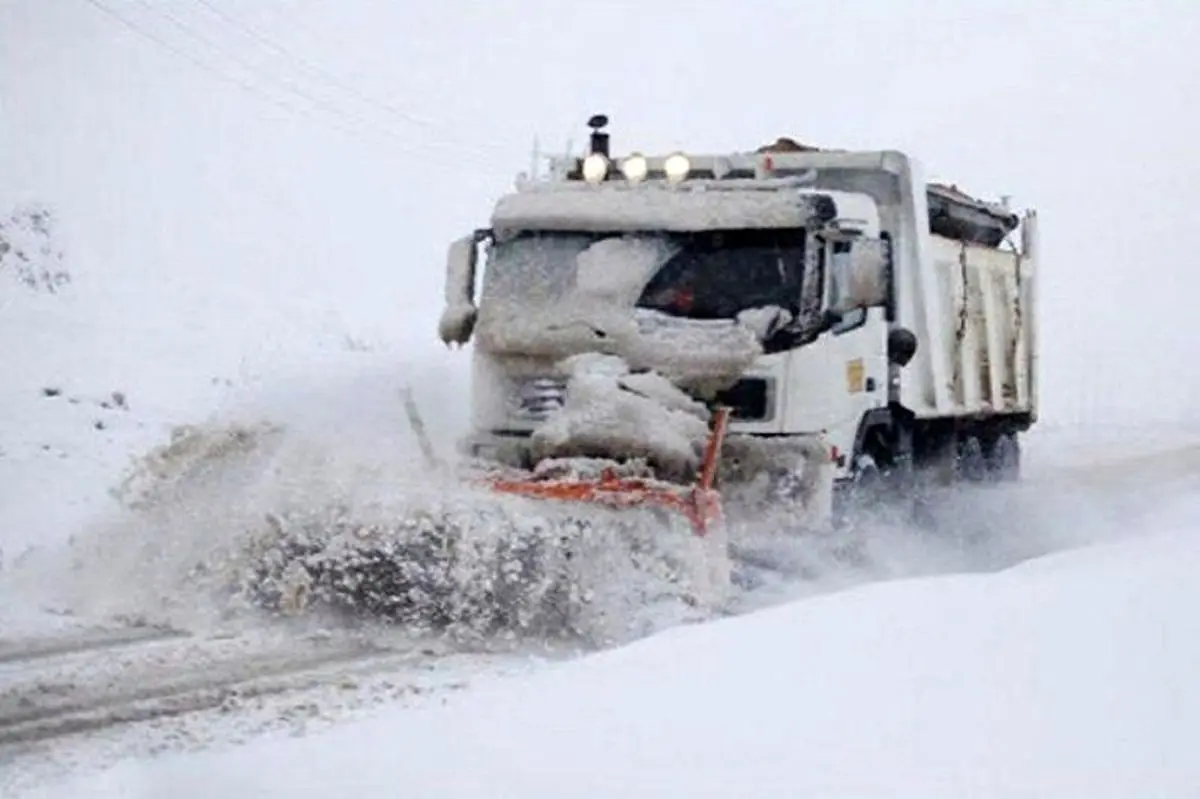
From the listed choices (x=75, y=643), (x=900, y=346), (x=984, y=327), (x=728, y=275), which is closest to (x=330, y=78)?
(x=984, y=327)

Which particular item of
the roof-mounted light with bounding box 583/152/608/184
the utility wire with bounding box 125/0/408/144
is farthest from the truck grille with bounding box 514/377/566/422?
the utility wire with bounding box 125/0/408/144

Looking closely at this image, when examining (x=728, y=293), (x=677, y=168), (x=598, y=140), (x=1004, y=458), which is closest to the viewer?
(x=728, y=293)

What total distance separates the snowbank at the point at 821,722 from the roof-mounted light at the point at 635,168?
17.5 feet

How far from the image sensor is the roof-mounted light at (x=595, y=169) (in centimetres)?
1152

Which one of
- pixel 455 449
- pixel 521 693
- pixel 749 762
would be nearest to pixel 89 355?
pixel 455 449

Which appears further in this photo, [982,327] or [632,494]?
[982,327]

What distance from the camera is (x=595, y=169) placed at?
11.5 metres

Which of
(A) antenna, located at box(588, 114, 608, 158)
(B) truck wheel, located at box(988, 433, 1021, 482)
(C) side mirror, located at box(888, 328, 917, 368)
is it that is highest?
(A) antenna, located at box(588, 114, 608, 158)

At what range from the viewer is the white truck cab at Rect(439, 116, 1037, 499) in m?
9.98

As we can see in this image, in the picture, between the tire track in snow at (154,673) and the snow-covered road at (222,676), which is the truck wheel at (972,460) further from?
the tire track in snow at (154,673)

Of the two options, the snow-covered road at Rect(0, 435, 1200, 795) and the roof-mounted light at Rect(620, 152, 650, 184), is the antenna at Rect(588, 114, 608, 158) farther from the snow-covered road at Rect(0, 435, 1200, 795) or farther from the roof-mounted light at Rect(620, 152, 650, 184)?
the snow-covered road at Rect(0, 435, 1200, 795)

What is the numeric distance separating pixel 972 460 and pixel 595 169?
193 inches

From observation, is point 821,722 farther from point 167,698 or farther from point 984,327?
point 984,327

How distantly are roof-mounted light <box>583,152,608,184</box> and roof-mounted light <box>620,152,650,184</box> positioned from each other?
0.48 feet
